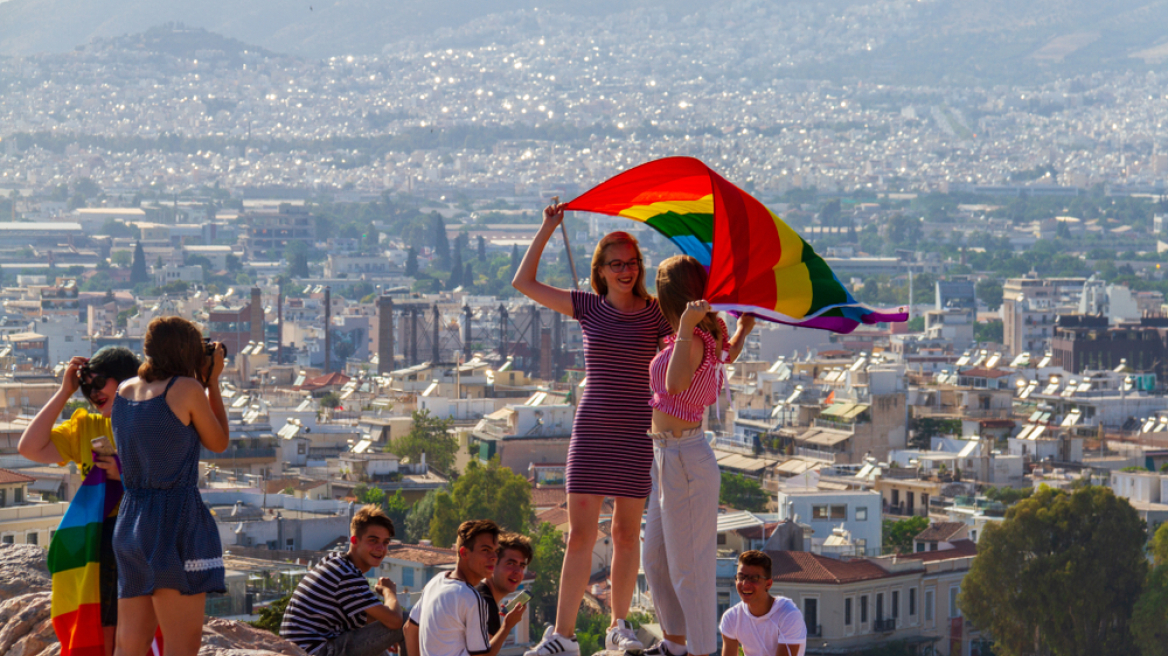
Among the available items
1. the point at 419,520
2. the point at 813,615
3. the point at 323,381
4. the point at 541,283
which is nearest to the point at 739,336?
the point at 541,283

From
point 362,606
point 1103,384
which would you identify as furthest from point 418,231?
point 362,606

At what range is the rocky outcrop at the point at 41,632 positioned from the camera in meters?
2.68

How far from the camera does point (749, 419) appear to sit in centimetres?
2542

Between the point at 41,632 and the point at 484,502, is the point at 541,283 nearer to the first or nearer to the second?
the point at 41,632

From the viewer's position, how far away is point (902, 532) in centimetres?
1591

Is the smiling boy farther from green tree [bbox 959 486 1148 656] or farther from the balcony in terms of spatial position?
the balcony

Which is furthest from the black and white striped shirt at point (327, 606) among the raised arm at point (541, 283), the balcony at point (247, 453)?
the balcony at point (247, 453)

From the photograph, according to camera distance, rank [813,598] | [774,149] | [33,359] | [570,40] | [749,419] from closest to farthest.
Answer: [813,598] → [749,419] → [33,359] → [774,149] → [570,40]

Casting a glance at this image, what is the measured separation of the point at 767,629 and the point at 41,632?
1.12 metres

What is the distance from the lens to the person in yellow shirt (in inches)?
101

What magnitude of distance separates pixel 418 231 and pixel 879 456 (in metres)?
66.6

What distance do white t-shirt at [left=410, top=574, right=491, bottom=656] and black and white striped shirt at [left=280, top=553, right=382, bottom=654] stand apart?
106 millimetres

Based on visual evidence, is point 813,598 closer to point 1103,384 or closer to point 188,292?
point 1103,384

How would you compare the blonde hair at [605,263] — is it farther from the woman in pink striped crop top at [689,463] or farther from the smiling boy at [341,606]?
the smiling boy at [341,606]
